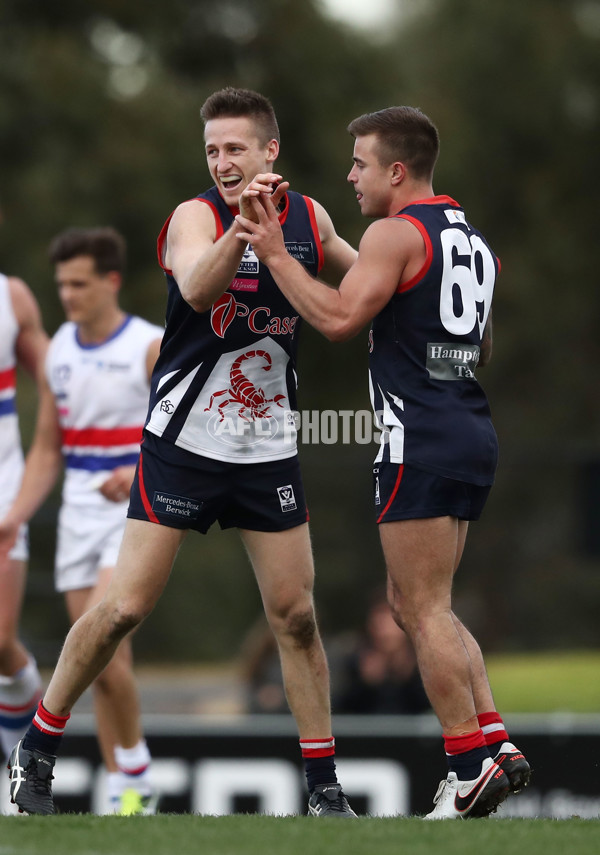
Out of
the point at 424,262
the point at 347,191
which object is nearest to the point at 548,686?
the point at 424,262

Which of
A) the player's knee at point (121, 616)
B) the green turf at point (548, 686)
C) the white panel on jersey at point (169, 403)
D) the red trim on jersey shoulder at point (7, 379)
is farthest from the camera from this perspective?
the green turf at point (548, 686)

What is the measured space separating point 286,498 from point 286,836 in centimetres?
132

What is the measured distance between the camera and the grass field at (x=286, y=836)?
4.00 m

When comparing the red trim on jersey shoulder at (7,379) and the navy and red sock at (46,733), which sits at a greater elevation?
the red trim on jersey shoulder at (7,379)

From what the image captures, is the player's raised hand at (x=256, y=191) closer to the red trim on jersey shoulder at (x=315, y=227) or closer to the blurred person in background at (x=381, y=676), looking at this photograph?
the red trim on jersey shoulder at (x=315, y=227)

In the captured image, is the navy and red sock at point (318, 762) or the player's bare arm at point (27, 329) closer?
the navy and red sock at point (318, 762)

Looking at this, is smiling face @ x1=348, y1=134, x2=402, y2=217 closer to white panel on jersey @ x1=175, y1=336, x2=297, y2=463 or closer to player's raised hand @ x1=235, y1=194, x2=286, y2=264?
player's raised hand @ x1=235, y1=194, x2=286, y2=264

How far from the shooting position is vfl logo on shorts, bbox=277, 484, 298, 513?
200 inches

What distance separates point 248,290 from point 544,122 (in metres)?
21.4

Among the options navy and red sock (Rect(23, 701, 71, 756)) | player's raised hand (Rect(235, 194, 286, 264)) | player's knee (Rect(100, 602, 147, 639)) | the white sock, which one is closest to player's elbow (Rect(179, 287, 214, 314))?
player's raised hand (Rect(235, 194, 286, 264))

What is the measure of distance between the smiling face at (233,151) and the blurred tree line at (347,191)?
7531 millimetres

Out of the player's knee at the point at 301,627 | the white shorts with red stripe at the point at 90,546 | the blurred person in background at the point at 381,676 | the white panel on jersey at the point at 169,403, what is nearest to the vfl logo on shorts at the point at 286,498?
the player's knee at the point at 301,627

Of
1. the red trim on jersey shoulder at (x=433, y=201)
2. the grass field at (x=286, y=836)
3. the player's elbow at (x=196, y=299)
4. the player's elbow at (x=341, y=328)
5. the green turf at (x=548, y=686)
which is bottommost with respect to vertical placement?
the green turf at (x=548, y=686)

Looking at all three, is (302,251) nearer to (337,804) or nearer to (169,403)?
(169,403)
